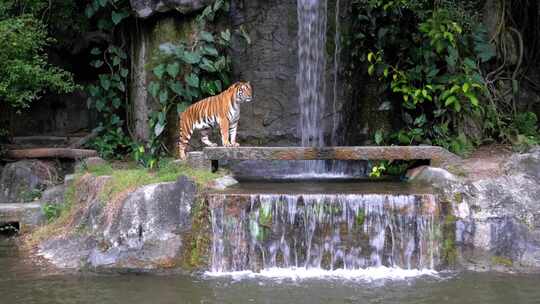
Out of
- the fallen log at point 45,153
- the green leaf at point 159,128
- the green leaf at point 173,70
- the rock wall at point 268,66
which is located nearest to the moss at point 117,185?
the green leaf at point 159,128

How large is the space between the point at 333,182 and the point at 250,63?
2729 mm

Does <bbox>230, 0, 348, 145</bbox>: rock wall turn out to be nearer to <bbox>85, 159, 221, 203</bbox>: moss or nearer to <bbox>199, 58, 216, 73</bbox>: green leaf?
<bbox>199, 58, 216, 73</bbox>: green leaf

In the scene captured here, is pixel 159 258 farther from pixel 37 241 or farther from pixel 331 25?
pixel 331 25

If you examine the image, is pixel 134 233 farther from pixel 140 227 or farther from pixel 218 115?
pixel 218 115

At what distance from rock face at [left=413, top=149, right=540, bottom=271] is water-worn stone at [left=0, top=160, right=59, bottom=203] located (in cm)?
544

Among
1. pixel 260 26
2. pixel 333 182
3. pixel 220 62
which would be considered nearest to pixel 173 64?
pixel 220 62

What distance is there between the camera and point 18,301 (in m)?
5.92

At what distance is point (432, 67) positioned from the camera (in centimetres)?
942

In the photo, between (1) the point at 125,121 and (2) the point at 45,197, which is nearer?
(2) the point at 45,197

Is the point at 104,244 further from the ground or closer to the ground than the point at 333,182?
closer to the ground

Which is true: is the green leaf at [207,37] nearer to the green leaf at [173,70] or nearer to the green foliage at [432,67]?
the green leaf at [173,70]

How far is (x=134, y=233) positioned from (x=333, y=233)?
208cm

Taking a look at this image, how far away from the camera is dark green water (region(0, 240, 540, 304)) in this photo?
5.91 meters

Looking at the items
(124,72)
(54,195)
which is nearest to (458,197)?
(54,195)
